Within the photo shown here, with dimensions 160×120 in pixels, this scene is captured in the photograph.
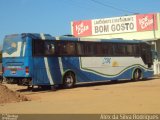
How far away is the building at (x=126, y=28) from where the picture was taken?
124ft

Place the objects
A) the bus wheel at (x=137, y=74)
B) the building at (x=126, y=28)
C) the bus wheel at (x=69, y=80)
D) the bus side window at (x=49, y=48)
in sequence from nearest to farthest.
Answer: the bus side window at (x=49, y=48), the bus wheel at (x=69, y=80), the bus wheel at (x=137, y=74), the building at (x=126, y=28)

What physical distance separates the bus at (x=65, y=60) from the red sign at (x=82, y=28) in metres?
11.7

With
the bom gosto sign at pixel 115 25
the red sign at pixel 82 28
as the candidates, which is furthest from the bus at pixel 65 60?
the red sign at pixel 82 28

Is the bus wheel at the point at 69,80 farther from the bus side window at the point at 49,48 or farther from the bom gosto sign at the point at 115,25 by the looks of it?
the bom gosto sign at the point at 115,25

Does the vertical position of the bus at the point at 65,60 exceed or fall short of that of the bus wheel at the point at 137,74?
it exceeds it

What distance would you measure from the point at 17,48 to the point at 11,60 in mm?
756

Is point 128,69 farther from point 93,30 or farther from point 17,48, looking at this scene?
point 93,30

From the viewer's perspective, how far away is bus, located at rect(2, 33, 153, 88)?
22.9m

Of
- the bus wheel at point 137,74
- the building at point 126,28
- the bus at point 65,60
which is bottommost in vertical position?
the bus wheel at point 137,74

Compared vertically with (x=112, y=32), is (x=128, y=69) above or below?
below

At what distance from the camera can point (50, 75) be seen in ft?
77.9

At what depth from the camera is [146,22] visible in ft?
125

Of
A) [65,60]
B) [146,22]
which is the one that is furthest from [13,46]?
[146,22]

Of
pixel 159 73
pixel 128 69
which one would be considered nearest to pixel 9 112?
pixel 128 69
